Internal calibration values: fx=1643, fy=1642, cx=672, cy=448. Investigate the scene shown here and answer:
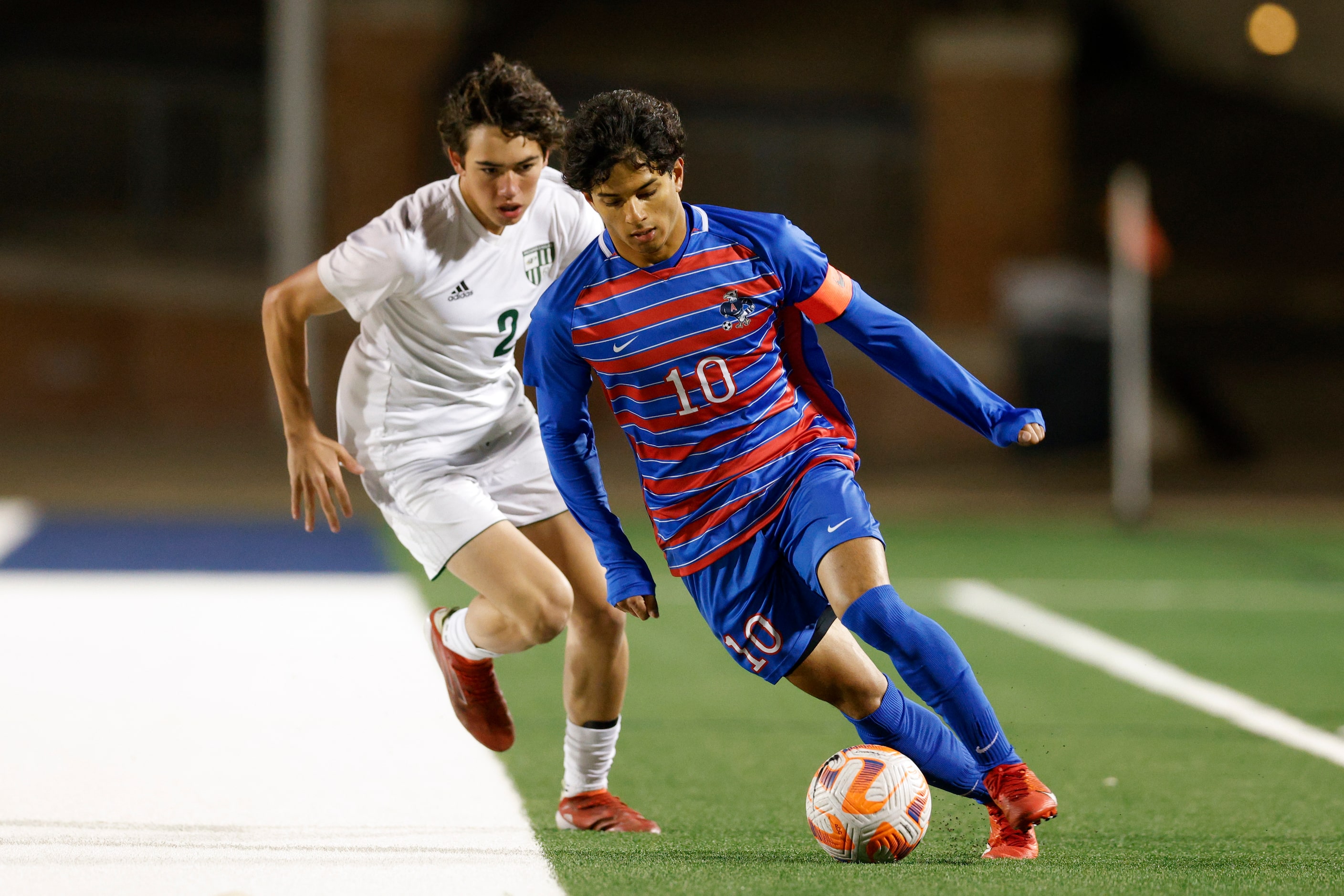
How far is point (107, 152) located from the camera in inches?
963

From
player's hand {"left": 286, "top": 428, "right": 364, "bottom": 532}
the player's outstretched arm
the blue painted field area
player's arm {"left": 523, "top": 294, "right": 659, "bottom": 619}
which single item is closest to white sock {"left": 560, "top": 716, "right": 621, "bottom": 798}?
player's arm {"left": 523, "top": 294, "right": 659, "bottom": 619}

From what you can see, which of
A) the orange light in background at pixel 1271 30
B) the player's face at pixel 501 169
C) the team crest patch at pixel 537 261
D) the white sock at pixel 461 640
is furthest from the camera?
the orange light in background at pixel 1271 30

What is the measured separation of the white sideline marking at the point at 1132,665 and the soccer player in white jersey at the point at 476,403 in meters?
2.91

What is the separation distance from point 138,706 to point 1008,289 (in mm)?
14695

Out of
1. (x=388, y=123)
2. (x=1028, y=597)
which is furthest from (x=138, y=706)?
(x=388, y=123)

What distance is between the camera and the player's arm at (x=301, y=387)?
15.6 feet

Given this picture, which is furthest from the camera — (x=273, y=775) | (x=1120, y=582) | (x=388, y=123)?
(x=388, y=123)

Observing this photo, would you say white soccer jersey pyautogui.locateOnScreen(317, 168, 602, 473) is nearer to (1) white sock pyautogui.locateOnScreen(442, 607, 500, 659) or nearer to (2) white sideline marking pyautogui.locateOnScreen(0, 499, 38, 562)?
(1) white sock pyautogui.locateOnScreen(442, 607, 500, 659)

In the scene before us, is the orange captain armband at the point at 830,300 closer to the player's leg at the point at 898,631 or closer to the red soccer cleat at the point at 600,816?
the player's leg at the point at 898,631

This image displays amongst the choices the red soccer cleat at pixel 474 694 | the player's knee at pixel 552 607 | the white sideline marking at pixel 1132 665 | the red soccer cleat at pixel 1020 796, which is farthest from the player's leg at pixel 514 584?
the white sideline marking at pixel 1132 665

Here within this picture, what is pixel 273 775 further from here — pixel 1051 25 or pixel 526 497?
pixel 1051 25

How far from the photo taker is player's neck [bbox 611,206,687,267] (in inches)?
172

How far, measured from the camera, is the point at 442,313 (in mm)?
5012

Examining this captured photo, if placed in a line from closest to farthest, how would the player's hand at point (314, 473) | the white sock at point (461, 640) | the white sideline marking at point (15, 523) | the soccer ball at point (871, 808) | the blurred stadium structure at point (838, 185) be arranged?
the soccer ball at point (871, 808) < the player's hand at point (314, 473) < the white sock at point (461, 640) < the white sideline marking at point (15, 523) < the blurred stadium structure at point (838, 185)
